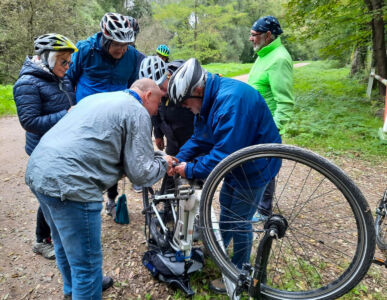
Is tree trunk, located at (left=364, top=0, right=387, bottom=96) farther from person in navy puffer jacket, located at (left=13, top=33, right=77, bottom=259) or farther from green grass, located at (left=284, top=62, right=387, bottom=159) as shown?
person in navy puffer jacket, located at (left=13, top=33, right=77, bottom=259)

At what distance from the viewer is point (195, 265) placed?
2.75m

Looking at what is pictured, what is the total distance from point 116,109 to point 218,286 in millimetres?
1887

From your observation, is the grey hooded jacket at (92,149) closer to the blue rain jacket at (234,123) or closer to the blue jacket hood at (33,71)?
the blue rain jacket at (234,123)

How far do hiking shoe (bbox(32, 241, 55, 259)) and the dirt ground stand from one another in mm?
54

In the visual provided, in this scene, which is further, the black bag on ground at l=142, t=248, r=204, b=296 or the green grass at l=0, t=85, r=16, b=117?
the green grass at l=0, t=85, r=16, b=117

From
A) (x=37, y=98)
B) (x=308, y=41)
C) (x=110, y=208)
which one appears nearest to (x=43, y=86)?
(x=37, y=98)

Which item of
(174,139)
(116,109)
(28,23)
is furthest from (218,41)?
(116,109)

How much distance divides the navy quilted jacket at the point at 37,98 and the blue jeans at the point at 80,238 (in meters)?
0.86

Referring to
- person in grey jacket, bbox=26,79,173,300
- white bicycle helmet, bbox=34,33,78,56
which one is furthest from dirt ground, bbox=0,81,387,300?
white bicycle helmet, bbox=34,33,78,56

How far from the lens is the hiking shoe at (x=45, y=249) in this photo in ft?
10.2

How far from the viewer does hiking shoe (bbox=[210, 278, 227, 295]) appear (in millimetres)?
2635

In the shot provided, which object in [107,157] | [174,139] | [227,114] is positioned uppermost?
[227,114]

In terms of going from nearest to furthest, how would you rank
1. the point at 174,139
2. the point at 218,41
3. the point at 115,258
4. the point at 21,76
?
the point at 21,76, the point at 115,258, the point at 174,139, the point at 218,41

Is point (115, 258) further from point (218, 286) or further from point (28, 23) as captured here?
point (28, 23)
